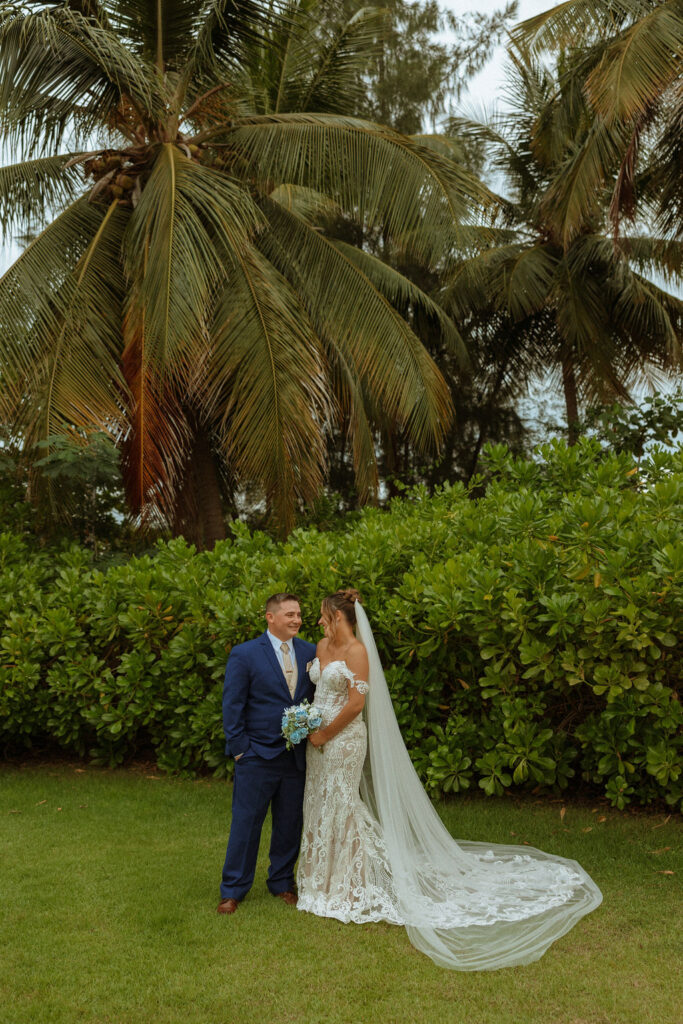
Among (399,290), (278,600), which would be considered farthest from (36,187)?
(278,600)

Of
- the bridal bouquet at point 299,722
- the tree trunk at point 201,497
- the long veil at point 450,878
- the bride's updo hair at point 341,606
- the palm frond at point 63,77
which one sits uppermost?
the palm frond at point 63,77

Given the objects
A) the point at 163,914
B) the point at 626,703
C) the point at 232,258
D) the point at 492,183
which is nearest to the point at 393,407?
the point at 232,258

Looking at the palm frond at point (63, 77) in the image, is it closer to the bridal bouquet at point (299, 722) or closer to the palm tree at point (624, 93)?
the palm tree at point (624, 93)

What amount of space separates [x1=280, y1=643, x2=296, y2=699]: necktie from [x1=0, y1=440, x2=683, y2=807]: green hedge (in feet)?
4.14

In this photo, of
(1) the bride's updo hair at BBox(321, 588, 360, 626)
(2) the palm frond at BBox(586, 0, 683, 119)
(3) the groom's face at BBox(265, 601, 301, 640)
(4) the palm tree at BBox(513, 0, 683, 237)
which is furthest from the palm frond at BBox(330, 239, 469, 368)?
(3) the groom's face at BBox(265, 601, 301, 640)

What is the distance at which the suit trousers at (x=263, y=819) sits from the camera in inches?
208

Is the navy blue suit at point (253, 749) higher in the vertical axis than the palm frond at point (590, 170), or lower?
lower

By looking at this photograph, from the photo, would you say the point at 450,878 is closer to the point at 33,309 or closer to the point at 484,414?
the point at 33,309

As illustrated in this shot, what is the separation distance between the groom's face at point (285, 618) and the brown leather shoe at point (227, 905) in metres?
1.51

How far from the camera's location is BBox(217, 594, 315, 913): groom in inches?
207

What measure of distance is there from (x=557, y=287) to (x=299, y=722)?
14.1 meters

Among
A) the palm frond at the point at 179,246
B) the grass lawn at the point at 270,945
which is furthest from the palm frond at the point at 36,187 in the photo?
the grass lawn at the point at 270,945

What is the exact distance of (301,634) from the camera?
7.45 m

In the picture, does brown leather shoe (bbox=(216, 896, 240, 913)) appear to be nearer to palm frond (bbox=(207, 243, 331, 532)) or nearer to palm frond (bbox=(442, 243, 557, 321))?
palm frond (bbox=(207, 243, 331, 532))
